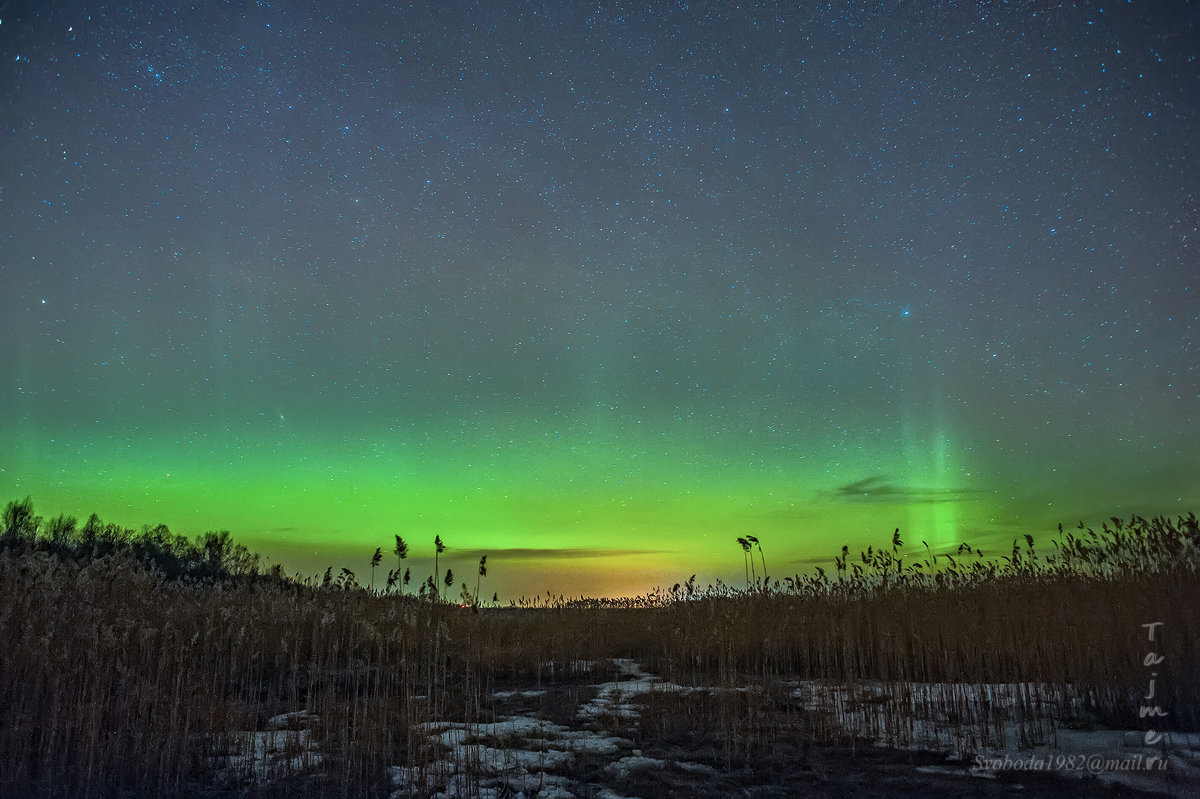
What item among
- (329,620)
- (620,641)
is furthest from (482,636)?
(329,620)

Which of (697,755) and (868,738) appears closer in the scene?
(697,755)

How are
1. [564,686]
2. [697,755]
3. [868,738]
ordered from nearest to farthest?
[697,755] → [868,738] → [564,686]

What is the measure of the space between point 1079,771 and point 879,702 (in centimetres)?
291

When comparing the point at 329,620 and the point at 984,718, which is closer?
the point at 984,718

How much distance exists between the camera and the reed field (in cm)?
667

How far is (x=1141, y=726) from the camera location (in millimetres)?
7281

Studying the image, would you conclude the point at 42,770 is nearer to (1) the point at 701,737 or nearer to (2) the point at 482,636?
(1) the point at 701,737

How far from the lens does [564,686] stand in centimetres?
1139

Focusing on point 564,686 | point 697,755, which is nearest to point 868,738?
point 697,755

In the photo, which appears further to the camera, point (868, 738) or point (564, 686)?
point (564, 686)

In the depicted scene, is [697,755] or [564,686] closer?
[697,755]

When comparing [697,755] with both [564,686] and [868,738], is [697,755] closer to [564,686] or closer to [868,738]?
[868,738]

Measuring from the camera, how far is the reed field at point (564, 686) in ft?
21.9

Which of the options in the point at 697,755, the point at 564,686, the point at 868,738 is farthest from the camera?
the point at 564,686
